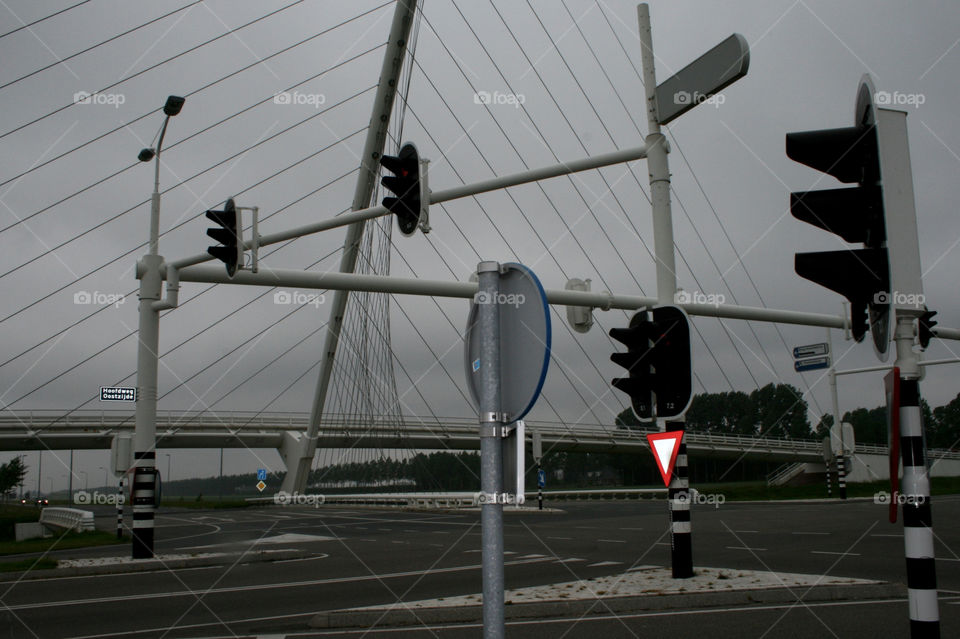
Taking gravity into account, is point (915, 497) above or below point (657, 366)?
below

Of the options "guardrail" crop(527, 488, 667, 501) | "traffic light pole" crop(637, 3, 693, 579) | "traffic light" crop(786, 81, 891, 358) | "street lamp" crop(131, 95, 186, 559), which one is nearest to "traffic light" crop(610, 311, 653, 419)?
"traffic light" crop(786, 81, 891, 358)

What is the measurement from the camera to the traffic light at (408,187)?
918cm

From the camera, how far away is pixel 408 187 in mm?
9297

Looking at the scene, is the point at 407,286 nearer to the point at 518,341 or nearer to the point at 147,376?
the point at 147,376

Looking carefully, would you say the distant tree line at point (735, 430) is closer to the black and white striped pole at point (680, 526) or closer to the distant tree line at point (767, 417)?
the distant tree line at point (767, 417)

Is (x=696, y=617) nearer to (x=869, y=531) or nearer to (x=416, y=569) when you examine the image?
(x=416, y=569)

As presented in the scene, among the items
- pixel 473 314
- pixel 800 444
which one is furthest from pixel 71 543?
pixel 800 444

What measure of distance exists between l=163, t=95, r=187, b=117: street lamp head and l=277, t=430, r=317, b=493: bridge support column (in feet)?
71.0

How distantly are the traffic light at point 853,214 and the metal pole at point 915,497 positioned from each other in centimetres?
11

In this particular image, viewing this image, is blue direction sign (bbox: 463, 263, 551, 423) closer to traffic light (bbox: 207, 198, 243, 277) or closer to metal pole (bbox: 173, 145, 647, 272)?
metal pole (bbox: 173, 145, 647, 272)

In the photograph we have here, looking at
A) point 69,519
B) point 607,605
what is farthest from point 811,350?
point 69,519

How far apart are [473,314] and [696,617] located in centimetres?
495

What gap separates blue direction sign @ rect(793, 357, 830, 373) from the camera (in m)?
26.9

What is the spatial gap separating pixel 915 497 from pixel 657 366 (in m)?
2.82
